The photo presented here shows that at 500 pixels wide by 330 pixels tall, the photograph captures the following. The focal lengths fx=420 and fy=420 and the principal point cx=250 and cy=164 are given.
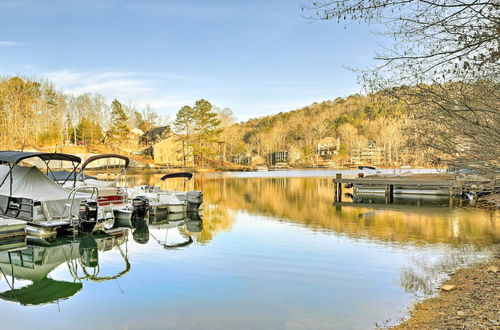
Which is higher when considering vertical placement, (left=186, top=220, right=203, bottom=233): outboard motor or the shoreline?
the shoreline

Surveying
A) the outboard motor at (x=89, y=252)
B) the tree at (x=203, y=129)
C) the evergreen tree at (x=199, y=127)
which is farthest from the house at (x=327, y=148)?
the outboard motor at (x=89, y=252)

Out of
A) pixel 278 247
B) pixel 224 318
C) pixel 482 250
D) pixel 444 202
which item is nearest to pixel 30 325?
pixel 224 318

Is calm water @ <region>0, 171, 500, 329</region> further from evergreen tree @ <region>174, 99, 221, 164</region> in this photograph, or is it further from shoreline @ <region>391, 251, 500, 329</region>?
evergreen tree @ <region>174, 99, 221, 164</region>

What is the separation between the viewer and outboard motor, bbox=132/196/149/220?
785 inches

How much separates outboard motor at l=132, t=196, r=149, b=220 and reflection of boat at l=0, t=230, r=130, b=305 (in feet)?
10.7

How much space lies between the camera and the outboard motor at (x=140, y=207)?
65.4ft

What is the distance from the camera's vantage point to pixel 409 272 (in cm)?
1096

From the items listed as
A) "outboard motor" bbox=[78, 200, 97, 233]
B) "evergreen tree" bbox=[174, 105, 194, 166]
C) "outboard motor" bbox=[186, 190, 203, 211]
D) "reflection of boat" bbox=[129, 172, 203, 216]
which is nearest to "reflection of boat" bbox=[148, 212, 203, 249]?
"outboard motor" bbox=[186, 190, 203, 211]

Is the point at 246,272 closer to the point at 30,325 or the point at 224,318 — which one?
the point at 224,318

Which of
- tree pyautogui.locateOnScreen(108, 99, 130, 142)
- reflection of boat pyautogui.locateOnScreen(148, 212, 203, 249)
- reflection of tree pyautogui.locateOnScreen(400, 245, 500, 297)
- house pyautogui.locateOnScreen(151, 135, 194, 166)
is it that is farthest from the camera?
tree pyautogui.locateOnScreen(108, 99, 130, 142)

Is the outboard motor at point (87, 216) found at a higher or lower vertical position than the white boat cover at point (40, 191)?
lower

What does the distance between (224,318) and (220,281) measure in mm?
2579

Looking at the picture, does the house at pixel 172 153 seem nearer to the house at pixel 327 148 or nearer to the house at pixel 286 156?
the house at pixel 286 156

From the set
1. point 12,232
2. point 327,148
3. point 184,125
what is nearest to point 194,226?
point 12,232
